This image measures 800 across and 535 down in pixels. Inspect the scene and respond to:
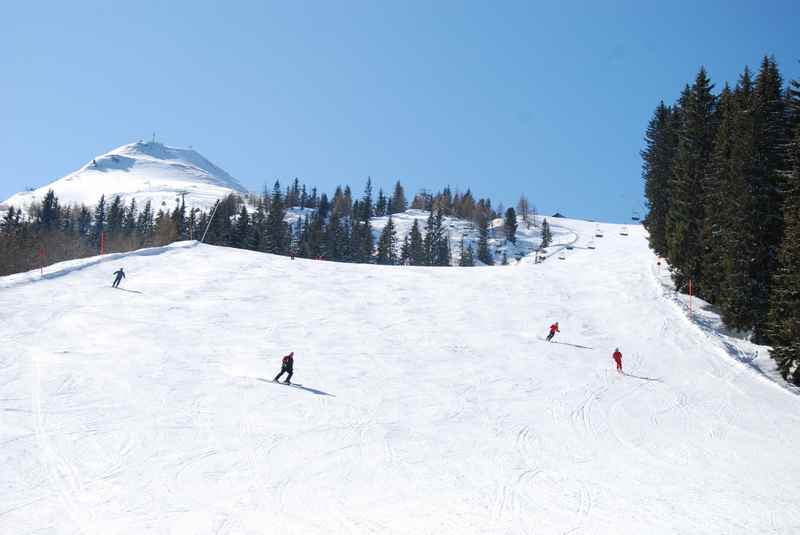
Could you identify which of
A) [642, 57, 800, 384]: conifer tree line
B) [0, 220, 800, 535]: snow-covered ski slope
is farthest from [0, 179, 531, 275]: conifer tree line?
[642, 57, 800, 384]: conifer tree line

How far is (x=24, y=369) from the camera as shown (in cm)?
1770

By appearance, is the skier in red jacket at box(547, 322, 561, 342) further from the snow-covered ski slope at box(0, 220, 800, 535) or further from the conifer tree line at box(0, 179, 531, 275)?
the conifer tree line at box(0, 179, 531, 275)

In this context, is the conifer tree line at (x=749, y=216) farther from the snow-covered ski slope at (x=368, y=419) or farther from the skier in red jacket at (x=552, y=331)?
the skier in red jacket at (x=552, y=331)

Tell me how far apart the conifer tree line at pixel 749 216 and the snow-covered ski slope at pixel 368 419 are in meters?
2.55

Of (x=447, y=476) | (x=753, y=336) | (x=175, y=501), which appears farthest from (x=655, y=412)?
(x=175, y=501)

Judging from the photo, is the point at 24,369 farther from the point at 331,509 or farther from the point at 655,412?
the point at 655,412

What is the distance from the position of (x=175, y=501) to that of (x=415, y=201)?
181m

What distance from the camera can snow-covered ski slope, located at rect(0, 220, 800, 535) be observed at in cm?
1088

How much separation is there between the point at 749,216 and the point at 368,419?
903 inches

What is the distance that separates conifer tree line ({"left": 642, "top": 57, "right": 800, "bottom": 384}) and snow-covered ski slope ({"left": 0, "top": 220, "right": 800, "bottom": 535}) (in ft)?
8.38

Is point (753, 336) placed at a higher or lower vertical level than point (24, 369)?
higher

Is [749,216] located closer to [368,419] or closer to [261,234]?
[368,419]

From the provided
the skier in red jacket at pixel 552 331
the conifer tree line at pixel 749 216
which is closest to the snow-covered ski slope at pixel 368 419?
the skier in red jacket at pixel 552 331

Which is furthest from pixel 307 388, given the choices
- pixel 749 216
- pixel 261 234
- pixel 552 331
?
pixel 261 234
